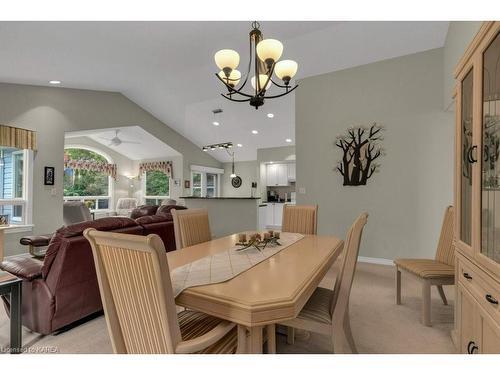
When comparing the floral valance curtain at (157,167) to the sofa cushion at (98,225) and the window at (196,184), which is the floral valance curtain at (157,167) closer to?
the window at (196,184)

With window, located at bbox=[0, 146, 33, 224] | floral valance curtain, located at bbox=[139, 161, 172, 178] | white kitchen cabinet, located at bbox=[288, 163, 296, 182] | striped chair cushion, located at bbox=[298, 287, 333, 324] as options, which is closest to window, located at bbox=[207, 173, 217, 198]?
floral valance curtain, located at bbox=[139, 161, 172, 178]

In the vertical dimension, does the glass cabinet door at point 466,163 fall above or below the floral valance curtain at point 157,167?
below

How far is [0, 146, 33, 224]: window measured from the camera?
4.62 meters

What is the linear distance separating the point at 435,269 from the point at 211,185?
8.13m

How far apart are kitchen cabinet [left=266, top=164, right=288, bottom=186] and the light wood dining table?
22.2ft

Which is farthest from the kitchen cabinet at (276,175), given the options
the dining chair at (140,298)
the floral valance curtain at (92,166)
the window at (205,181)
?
the dining chair at (140,298)

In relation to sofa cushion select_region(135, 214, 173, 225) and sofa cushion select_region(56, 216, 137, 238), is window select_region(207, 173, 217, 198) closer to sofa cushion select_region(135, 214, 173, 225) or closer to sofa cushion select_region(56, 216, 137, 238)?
sofa cushion select_region(135, 214, 173, 225)

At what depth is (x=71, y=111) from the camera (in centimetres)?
513

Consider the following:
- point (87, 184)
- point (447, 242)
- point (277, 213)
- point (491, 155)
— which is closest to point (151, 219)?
point (491, 155)

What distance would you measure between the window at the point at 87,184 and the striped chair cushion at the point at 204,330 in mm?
7330

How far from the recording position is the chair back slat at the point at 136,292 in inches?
38.1

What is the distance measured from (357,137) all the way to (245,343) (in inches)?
145

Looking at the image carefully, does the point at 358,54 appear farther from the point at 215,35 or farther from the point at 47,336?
the point at 47,336

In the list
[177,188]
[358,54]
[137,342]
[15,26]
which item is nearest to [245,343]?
[137,342]
